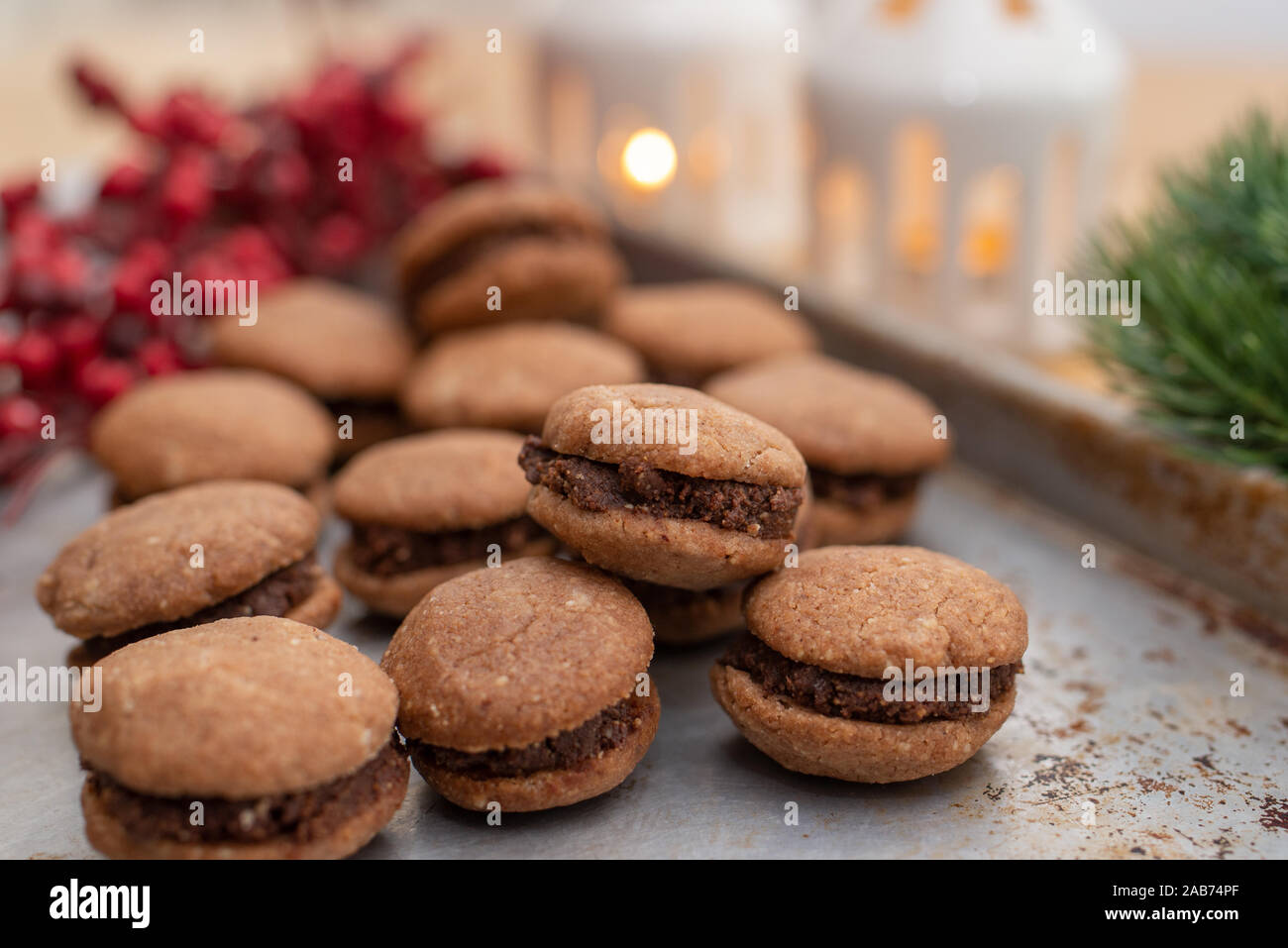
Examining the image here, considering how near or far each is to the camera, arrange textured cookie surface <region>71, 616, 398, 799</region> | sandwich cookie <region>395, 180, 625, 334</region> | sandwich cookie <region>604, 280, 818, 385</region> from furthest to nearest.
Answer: sandwich cookie <region>604, 280, 818, 385</region>
sandwich cookie <region>395, 180, 625, 334</region>
textured cookie surface <region>71, 616, 398, 799</region>

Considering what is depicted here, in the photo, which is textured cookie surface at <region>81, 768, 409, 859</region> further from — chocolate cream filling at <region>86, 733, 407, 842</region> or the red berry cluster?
the red berry cluster

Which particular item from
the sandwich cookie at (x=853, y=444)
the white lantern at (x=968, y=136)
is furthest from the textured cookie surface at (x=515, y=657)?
the white lantern at (x=968, y=136)

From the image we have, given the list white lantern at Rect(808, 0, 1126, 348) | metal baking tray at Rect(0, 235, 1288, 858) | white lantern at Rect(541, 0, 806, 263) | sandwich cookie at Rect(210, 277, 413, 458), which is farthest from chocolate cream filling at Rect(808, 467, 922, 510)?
white lantern at Rect(541, 0, 806, 263)

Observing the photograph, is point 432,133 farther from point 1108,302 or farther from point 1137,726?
point 1137,726

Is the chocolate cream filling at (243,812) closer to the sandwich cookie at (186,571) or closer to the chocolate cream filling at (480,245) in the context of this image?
the sandwich cookie at (186,571)

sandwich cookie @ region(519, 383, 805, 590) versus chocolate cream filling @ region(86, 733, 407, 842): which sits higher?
sandwich cookie @ region(519, 383, 805, 590)

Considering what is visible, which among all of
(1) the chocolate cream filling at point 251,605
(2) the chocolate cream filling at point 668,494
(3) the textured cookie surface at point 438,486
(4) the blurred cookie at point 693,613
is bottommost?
(4) the blurred cookie at point 693,613
